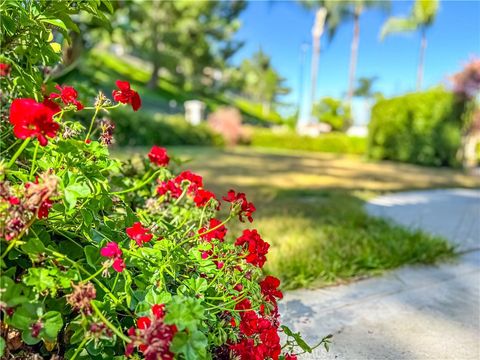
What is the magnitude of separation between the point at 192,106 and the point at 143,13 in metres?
9.86

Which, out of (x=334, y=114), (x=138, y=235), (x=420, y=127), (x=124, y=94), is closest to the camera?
(x=138, y=235)

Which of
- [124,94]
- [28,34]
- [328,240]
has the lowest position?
[328,240]

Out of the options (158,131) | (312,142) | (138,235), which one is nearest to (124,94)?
(138,235)

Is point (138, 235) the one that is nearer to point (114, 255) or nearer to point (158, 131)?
point (114, 255)

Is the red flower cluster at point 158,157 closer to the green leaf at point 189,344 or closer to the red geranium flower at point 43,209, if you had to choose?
the red geranium flower at point 43,209

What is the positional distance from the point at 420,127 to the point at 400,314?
10736 mm

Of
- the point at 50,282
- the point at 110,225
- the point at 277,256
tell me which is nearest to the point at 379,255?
the point at 277,256

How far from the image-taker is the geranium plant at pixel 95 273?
2.58ft

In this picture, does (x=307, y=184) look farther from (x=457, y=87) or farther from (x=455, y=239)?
(x=457, y=87)

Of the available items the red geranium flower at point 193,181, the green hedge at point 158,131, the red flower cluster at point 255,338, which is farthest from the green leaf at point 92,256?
the green hedge at point 158,131

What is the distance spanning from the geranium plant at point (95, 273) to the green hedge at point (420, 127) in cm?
1120

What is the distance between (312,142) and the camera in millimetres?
19812

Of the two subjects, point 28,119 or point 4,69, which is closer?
point 28,119

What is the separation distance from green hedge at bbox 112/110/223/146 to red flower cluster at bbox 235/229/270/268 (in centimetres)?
1002
